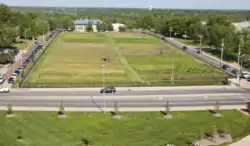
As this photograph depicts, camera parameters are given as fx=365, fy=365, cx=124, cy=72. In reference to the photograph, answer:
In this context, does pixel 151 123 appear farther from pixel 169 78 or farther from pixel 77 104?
pixel 169 78

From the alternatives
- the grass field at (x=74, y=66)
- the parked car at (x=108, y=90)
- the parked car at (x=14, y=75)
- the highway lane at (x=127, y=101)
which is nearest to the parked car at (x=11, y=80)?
the parked car at (x=14, y=75)

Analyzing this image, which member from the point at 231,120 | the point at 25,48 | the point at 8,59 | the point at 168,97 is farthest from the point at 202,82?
the point at 25,48

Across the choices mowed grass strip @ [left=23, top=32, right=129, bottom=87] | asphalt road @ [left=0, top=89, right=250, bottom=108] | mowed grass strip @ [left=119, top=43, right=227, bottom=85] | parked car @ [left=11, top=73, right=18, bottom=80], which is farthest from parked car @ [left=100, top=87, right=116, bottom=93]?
parked car @ [left=11, top=73, right=18, bottom=80]

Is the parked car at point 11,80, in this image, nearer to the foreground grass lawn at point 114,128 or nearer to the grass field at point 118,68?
the grass field at point 118,68

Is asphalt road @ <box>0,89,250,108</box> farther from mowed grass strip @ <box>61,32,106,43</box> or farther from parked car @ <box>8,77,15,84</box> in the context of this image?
mowed grass strip @ <box>61,32,106,43</box>

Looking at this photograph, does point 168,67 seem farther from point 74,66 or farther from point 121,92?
point 121,92
